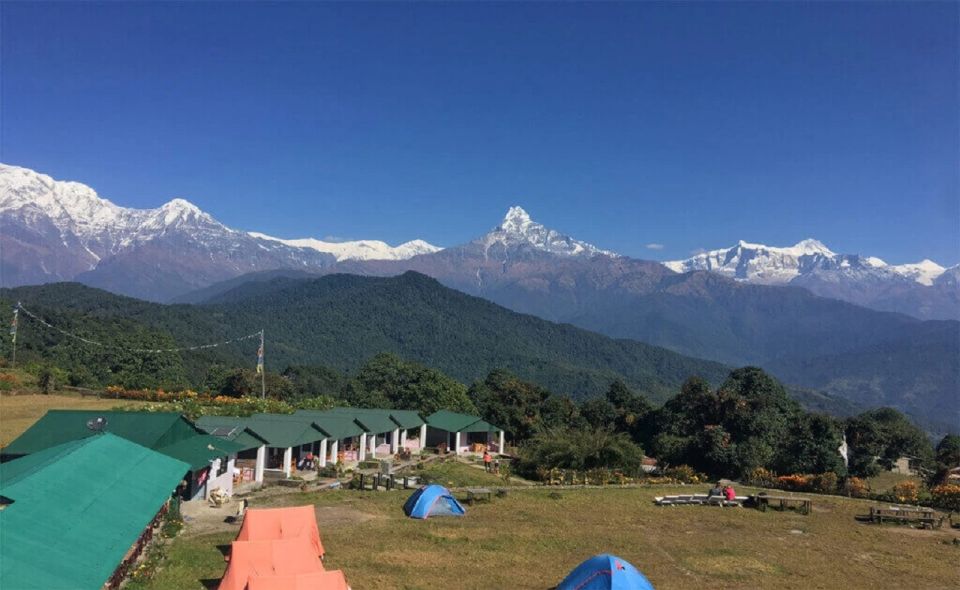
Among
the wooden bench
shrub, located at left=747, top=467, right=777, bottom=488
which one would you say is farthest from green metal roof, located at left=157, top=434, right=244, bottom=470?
shrub, located at left=747, top=467, right=777, bottom=488

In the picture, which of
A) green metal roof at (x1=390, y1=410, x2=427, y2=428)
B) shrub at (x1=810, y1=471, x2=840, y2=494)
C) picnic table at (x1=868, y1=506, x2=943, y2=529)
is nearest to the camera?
picnic table at (x1=868, y1=506, x2=943, y2=529)

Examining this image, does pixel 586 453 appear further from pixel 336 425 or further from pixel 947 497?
pixel 947 497

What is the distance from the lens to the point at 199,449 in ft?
81.0

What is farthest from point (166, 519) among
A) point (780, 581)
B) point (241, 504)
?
point (780, 581)

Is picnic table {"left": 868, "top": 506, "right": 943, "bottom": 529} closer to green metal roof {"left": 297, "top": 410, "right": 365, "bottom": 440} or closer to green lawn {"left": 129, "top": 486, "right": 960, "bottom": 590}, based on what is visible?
green lawn {"left": 129, "top": 486, "right": 960, "bottom": 590}

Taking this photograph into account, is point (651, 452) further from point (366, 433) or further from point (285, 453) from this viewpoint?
point (285, 453)

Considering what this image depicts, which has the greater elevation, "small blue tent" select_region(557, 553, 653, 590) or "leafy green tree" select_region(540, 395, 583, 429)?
"leafy green tree" select_region(540, 395, 583, 429)

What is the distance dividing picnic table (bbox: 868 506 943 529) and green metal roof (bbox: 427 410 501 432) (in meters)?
27.2

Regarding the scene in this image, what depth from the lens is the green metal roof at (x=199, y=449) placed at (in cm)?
2327

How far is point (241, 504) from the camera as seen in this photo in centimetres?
2394

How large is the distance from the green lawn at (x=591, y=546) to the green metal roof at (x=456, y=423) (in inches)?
734

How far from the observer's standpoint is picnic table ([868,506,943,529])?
84.2 feet

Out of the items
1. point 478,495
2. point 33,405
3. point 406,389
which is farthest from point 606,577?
point 406,389

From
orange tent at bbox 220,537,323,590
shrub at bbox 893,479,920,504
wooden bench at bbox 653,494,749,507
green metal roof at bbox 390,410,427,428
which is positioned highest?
green metal roof at bbox 390,410,427,428
